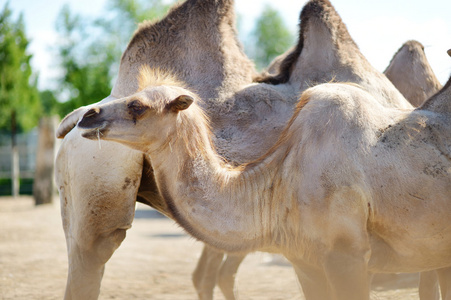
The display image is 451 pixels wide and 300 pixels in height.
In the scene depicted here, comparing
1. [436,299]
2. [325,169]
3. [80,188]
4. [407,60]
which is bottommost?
[436,299]

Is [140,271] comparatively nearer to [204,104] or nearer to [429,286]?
[204,104]

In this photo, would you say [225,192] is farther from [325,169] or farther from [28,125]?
[28,125]

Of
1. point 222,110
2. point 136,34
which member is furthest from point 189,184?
point 136,34

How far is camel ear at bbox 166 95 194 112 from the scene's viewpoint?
159 inches

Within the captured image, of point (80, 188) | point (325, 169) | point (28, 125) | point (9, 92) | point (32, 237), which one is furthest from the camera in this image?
point (28, 125)

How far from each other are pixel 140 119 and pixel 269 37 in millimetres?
36611

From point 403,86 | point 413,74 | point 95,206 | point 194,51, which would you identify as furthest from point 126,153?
point 413,74

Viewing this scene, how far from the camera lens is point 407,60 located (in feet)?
21.8

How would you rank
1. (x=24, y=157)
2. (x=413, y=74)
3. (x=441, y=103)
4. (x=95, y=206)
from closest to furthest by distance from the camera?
(x=441, y=103) < (x=95, y=206) < (x=413, y=74) < (x=24, y=157)

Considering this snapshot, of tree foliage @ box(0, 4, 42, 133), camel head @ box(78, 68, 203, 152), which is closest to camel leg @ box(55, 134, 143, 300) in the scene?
camel head @ box(78, 68, 203, 152)

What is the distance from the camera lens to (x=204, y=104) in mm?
5098

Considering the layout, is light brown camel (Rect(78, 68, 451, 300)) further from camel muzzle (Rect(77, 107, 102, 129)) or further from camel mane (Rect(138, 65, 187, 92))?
camel mane (Rect(138, 65, 187, 92))

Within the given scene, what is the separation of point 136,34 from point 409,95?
317 centimetres

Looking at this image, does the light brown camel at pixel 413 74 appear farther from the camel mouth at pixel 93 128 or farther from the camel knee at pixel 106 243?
the camel mouth at pixel 93 128
